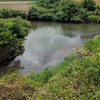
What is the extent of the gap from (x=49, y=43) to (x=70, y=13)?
13551mm

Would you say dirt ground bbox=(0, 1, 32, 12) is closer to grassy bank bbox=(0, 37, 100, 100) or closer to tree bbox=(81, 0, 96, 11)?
tree bbox=(81, 0, 96, 11)

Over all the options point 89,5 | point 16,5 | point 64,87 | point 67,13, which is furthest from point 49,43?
point 16,5

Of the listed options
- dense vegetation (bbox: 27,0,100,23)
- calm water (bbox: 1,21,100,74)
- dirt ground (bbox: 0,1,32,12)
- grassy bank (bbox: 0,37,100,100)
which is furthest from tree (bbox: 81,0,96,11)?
grassy bank (bbox: 0,37,100,100)

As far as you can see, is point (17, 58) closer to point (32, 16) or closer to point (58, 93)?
point (58, 93)

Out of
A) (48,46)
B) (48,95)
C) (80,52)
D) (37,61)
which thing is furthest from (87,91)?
(48,46)

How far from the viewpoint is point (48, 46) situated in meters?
27.9

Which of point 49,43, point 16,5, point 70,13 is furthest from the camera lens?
point 16,5

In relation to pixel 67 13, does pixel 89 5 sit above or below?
above

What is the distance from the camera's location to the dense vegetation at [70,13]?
4051 cm

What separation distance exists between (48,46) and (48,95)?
64.0ft

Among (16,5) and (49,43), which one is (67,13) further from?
(16,5)

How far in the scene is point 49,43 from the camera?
28891 millimetres

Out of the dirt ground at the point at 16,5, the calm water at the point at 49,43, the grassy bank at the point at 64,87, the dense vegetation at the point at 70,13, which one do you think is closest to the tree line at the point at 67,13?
the dense vegetation at the point at 70,13

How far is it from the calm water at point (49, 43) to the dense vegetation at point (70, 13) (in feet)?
5.48
